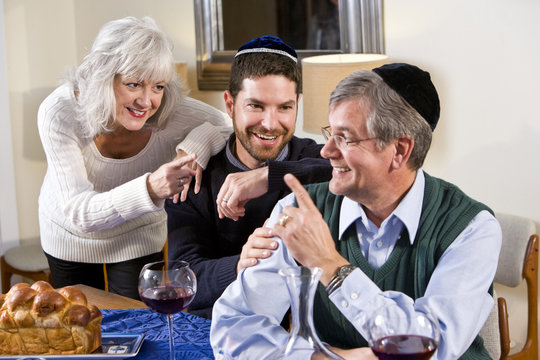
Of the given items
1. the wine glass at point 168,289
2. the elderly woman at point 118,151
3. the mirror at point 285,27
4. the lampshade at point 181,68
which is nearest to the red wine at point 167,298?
the wine glass at point 168,289

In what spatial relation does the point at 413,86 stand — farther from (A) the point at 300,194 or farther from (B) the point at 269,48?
(B) the point at 269,48

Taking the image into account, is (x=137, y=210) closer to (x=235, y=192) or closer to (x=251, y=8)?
(x=235, y=192)

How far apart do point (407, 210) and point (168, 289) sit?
21.2 inches

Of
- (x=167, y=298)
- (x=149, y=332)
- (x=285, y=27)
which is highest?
(x=285, y=27)

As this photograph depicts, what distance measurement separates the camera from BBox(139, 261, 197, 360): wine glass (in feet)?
5.11

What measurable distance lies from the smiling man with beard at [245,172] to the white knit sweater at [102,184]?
20 centimetres

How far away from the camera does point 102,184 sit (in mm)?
2746

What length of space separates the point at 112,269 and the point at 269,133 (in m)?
1.00

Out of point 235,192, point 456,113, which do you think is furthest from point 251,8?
point 235,192

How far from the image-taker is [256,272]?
1675 millimetres

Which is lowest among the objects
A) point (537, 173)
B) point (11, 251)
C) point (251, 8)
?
point (11, 251)

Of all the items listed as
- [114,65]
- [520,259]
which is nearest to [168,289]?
[114,65]

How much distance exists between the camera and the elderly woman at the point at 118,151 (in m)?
2.46

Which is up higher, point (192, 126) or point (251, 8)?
point (251, 8)
